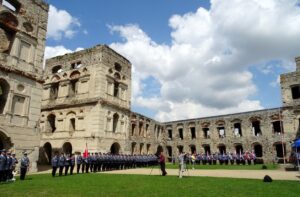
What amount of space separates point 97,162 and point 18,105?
23.8 ft

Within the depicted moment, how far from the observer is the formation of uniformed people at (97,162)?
17.0 m

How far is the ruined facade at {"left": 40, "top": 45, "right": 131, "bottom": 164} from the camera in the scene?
26.7 metres

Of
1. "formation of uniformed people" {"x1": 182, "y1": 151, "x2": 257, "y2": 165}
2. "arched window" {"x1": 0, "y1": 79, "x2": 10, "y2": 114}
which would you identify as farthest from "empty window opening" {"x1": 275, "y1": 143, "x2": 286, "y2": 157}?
"arched window" {"x1": 0, "y1": 79, "x2": 10, "y2": 114}

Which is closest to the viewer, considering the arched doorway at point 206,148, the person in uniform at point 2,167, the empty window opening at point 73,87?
the person in uniform at point 2,167

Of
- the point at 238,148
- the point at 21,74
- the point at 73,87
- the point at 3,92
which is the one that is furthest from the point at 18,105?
the point at 238,148

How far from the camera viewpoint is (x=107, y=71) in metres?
28.7

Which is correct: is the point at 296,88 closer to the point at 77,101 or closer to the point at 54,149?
the point at 77,101

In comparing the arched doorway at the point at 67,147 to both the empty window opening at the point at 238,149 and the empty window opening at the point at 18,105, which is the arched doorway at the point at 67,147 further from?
the empty window opening at the point at 238,149

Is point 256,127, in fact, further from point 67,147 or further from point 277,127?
point 67,147

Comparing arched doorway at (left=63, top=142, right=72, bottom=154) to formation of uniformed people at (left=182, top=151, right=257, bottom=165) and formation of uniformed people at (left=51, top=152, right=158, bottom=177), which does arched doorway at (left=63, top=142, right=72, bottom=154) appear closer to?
formation of uniformed people at (left=51, top=152, right=158, bottom=177)

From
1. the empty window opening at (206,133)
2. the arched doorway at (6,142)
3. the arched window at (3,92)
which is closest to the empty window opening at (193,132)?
the empty window opening at (206,133)

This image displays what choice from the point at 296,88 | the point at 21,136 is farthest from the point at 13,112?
the point at 296,88

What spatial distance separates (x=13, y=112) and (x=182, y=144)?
25960 mm

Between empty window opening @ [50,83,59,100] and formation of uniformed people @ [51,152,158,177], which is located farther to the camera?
empty window opening @ [50,83,59,100]
